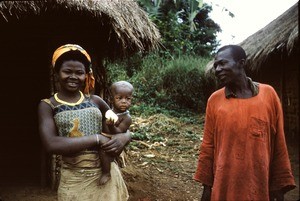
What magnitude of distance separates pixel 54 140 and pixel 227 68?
141cm

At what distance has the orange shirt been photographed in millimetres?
2467

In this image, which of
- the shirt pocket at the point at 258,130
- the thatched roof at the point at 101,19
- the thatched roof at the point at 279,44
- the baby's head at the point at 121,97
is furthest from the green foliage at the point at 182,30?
the shirt pocket at the point at 258,130

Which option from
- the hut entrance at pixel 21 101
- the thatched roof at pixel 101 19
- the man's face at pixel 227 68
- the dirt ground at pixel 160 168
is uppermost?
the thatched roof at pixel 101 19

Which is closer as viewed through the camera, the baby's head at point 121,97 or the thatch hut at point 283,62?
the baby's head at point 121,97

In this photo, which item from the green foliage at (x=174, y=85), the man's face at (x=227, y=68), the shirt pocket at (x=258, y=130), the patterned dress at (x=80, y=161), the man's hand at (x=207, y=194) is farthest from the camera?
the green foliage at (x=174, y=85)

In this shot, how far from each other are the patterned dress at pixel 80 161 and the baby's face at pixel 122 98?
2.36ft

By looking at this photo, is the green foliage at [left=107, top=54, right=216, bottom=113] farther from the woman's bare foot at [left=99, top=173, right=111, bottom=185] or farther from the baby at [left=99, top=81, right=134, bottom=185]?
the woman's bare foot at [left=99, top=173, right=111, bottom=185]

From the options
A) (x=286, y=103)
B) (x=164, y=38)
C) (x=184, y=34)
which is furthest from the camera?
(x=184, y=34)

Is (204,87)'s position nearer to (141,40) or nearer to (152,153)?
(152,153)

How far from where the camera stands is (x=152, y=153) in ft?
26.6

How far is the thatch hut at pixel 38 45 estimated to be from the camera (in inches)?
182

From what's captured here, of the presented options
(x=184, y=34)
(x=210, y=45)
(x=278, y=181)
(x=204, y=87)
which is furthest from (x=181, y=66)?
(x=278, y=181)

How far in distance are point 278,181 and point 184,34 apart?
15110 millimetres

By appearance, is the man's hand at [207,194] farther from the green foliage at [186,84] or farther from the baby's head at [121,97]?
the green foliage at [186,84]
